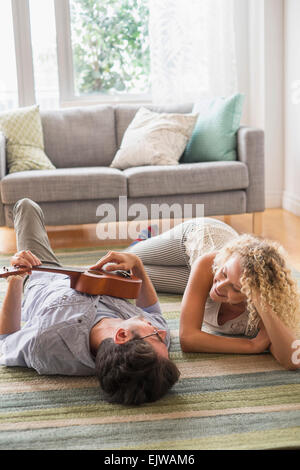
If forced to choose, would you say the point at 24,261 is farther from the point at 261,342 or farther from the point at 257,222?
the point at 257,222

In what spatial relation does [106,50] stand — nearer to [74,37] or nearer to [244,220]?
[74,37]

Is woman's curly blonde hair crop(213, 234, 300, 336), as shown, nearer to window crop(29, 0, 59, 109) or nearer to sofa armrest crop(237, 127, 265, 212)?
sofa armrest crop(237, 127, 265, 212)

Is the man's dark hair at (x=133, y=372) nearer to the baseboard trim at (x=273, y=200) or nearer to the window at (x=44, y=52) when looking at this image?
the baseboard trim at (x=273, y=200)

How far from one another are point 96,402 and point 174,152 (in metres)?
2.47

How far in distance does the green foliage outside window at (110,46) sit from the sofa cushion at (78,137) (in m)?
0.87

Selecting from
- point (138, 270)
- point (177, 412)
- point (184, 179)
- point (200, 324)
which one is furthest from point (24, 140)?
point (177, 412)

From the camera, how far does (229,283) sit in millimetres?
1768

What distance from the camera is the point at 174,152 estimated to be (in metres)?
3.88

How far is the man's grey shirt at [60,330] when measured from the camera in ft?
5.63

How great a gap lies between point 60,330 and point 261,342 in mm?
687

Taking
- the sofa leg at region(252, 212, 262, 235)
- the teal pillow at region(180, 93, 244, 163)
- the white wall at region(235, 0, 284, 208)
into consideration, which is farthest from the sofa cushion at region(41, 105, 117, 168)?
the white wall at region(235, 0, 284, 208)

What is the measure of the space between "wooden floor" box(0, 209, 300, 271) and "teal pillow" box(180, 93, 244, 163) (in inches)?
22.6

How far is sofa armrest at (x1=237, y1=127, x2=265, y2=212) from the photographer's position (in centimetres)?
375
